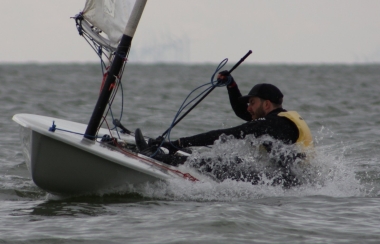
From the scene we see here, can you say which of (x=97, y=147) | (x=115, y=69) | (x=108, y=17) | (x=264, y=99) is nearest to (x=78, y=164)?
(x=97, y=147)

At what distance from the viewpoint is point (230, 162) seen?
5.57m

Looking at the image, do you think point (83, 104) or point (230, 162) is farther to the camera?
point (83, 104)

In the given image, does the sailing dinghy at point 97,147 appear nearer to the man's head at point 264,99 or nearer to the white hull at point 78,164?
the white hull at point 78,164

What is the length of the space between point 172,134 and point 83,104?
207 inches

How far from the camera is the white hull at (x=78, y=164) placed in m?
5.12

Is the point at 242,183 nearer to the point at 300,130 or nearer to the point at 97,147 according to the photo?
the point at 300,130

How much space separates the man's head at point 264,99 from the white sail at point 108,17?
126 cm

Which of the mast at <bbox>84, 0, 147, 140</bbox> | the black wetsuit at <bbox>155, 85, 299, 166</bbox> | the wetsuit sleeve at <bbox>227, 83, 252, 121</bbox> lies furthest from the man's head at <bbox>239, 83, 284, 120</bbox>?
the mast at <bbox>84, 0, 147, 140</bbox>

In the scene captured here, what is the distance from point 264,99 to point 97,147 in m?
1.50

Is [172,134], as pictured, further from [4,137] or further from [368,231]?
[368,231]

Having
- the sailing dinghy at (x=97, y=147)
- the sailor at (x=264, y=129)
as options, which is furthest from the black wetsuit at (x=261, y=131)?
the sailing dinghy at (x=97, y=147)

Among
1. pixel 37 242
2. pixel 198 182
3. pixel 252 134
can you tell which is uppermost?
pixel 252 134

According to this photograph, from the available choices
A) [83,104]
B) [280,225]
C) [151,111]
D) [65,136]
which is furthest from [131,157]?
[83,104]

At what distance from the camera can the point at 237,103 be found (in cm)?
634
